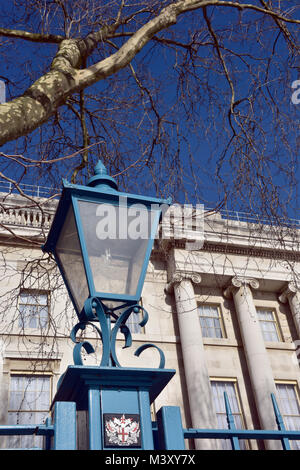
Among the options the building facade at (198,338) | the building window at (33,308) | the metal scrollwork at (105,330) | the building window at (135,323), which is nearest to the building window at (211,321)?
the building facade at (198,338)

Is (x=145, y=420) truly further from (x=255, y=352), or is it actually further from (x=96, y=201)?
(x=255, y=352)

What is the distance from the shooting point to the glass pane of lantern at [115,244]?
2.67m

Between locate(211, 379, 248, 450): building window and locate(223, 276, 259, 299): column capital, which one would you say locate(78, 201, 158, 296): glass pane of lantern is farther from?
locate(223, 276, 259, 299): column capital

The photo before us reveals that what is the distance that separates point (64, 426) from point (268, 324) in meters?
19.0

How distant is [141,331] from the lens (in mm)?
17781

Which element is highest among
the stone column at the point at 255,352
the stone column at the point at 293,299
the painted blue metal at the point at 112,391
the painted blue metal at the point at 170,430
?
the stone column at the point at 293,299

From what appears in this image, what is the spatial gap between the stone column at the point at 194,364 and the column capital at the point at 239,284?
1.47m

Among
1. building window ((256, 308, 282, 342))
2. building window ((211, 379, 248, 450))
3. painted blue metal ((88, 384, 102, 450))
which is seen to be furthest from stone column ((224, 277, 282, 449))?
painted blue metal ((88, 384, 102, 450))

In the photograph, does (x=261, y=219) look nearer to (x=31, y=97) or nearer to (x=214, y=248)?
(x=31, y=97)

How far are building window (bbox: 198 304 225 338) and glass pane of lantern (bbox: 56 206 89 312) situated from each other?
1640cm

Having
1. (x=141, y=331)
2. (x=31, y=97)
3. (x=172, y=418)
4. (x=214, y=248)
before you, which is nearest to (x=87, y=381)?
(x=172, y=418)

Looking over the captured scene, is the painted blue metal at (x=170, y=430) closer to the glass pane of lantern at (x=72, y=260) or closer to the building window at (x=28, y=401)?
the glass pane of lantern at (x=72, y=260)

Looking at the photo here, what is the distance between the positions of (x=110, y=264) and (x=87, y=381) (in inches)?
29.3

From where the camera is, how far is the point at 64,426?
209 cm
